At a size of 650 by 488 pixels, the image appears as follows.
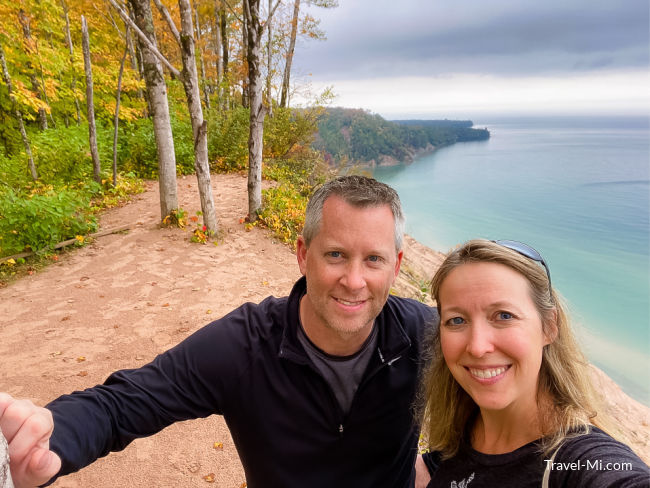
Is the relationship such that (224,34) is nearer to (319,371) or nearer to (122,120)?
(122,120)

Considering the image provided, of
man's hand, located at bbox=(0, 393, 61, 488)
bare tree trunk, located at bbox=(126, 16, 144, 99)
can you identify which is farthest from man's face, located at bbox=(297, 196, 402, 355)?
bare tree trunk, located at bbox=(126, 16, 144, 99)

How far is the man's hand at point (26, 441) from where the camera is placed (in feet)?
2.97

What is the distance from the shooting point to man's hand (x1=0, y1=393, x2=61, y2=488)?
906mm

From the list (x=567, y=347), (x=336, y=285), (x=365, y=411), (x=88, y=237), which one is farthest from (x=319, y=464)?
(x=88, y=237)

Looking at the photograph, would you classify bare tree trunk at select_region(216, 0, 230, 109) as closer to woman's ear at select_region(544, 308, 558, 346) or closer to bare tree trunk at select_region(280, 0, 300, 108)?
bare tree trunk at select_region(280, 0, 300, 108)

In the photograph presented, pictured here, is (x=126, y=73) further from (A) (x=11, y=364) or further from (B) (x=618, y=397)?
(B) (x=618, y=397)

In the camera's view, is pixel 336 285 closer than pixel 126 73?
Yes

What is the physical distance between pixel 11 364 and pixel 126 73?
10.5 m

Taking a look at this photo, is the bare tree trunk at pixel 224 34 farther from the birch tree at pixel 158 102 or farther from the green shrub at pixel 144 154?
the birch tree at pixel 158 102

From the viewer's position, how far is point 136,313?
5438 mm

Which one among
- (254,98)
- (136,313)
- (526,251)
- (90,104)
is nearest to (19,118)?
(90,104)

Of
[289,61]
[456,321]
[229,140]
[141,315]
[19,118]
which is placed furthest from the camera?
[289,61]

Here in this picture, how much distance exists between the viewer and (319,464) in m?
1.70

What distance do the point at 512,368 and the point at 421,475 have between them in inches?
37.1
